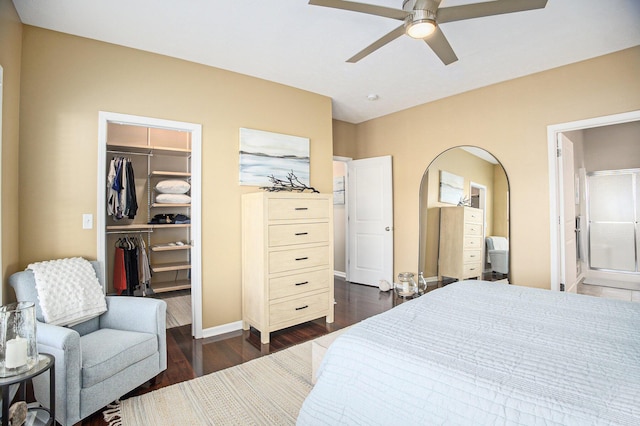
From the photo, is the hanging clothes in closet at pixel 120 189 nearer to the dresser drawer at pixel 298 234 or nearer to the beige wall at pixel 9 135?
the beige wall at pixel 9 135

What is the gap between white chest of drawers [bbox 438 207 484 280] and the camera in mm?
3773

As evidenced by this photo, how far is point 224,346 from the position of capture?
2.80m

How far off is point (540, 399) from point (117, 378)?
212 cm

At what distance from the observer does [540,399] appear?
88 centimetres

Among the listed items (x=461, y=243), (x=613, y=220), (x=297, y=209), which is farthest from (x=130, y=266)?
(x=613, y=220)

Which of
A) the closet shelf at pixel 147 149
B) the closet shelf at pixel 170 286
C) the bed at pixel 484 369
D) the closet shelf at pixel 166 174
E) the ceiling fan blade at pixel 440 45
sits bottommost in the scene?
the closet shelf at pixel 170 286

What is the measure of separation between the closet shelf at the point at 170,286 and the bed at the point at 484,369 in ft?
12.2

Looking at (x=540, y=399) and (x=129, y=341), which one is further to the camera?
(x=129, y=341)

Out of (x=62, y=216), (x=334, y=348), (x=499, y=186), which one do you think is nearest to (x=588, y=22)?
(x=499, y=186)

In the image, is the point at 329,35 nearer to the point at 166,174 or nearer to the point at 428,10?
the point at 428,10

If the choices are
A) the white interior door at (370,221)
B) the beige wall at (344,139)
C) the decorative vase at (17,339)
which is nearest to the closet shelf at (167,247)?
the white interior door at (370,221)

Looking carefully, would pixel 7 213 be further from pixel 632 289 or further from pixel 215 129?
pixel 632 289

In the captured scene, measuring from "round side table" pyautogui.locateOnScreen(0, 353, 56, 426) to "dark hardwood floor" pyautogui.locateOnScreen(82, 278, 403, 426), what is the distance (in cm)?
29

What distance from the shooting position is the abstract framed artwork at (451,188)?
13.1 ft
